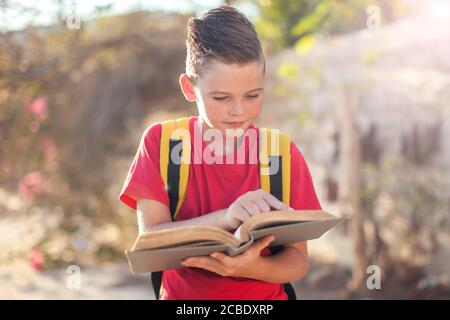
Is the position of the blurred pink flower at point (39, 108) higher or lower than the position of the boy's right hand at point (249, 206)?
higher

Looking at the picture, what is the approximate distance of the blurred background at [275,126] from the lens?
175 inches

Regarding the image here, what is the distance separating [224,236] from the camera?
57.0 inches

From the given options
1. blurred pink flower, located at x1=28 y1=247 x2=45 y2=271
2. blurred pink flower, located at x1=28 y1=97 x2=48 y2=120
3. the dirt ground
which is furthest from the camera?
blurred pink flower, located at x1=28 y1=247 x2=45 y2=271

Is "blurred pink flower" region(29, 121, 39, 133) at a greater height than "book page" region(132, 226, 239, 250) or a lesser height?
greater

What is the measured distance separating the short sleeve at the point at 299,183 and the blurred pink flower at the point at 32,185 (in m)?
3.92

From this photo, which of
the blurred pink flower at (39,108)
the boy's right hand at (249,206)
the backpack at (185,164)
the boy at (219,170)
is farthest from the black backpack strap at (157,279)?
the blurred pink flower at (39,108)

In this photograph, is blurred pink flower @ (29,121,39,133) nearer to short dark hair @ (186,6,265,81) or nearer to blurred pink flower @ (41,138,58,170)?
blurred pink flower @ (41,138,58,170)

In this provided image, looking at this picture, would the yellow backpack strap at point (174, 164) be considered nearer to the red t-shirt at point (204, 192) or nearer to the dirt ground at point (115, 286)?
the red t-shirt at point (204, 192)

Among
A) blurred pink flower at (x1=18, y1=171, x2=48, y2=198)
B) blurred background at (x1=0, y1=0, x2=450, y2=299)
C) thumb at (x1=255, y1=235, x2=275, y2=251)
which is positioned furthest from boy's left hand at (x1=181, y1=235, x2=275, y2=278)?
blurred pink flower at (x1=18, y1=171, x2=48, y2=198)

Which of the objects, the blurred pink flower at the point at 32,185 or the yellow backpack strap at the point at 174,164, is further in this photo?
the blurred pink flower at the point at 32,185

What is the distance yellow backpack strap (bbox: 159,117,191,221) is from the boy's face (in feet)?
0.26

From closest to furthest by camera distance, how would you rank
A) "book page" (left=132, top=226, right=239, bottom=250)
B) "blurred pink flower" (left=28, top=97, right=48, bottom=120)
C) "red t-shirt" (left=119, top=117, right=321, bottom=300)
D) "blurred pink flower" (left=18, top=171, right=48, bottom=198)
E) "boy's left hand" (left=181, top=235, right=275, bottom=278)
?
1. "book page" (left=132, top=226, right=239, bottom=250)
2. "boy's left hand" (left=181, top=235, right=275, bottom=278)
3. "red t-shirt" (left=119, top=117, right=321, bottom=300)
4. "blurred pink flower" (left=28, top=97, right=48, bottom=120)
5. "blurred pink flower" (left=18, top=171, right=48, bottom=198)

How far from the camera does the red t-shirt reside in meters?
1.62

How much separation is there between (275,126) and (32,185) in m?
1.82
